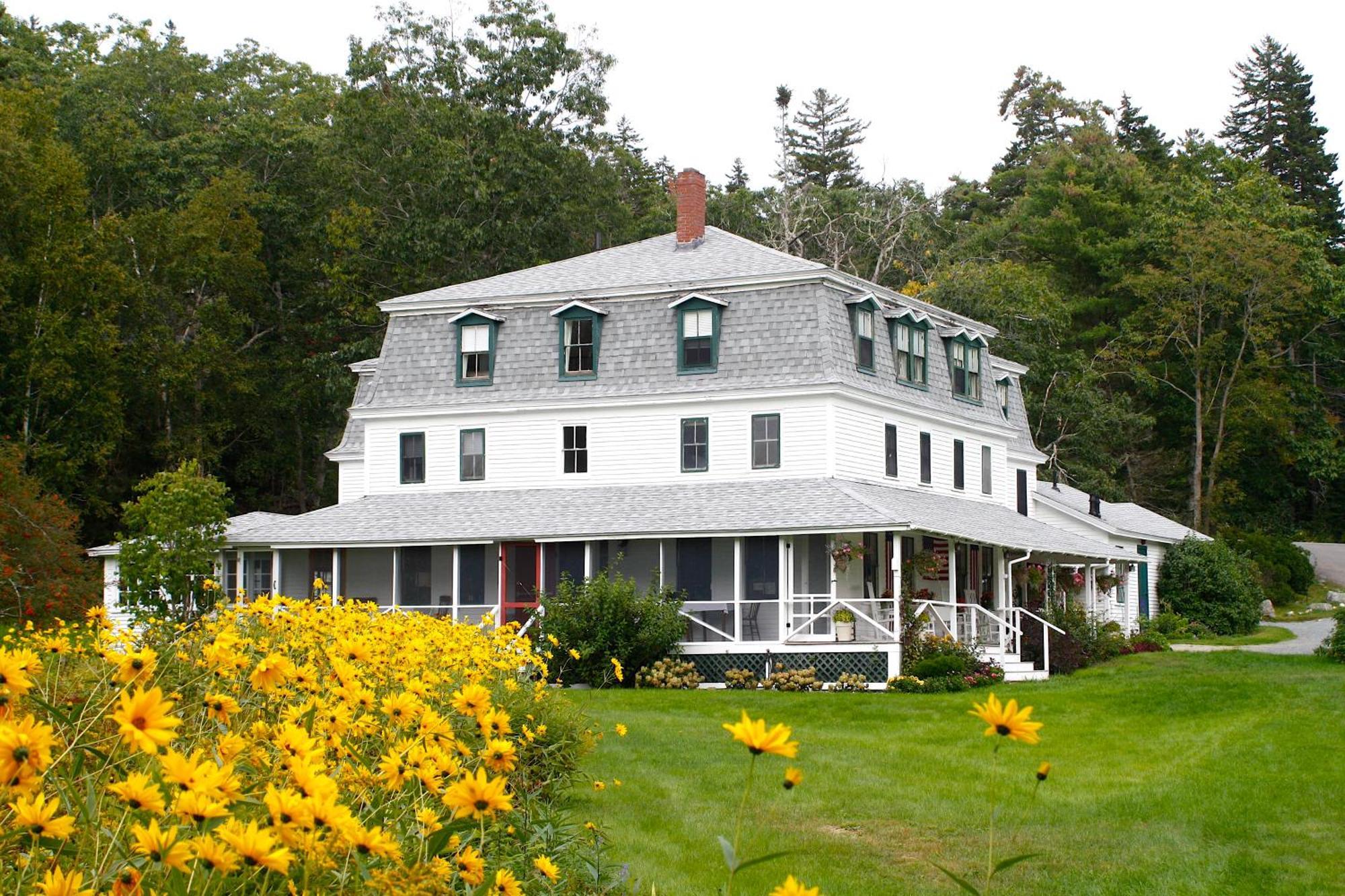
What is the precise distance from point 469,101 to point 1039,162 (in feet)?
97.6

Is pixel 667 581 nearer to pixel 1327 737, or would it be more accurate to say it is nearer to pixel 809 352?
pixel 809 352

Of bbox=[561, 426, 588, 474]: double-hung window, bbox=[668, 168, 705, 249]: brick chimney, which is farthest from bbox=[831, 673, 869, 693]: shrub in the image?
bbox=[668, 168, 705, 249]: brick chimney

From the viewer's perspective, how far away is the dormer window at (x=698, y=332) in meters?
31.3

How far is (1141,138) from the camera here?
6881 centimetres

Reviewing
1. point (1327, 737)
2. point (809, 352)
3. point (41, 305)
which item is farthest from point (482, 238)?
point (1327, 737)

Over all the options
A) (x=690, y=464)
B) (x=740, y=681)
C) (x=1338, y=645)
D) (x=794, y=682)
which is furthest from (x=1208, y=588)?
(x=740, y=681)

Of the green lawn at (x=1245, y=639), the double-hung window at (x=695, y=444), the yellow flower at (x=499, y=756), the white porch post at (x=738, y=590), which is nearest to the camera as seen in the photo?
the yellow flower at (x=499, y=756)

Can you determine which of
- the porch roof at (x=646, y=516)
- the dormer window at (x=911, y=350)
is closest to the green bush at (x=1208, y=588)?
the porch roof at (x=646, y=516)

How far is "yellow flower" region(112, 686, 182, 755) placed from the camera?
3.36 meters

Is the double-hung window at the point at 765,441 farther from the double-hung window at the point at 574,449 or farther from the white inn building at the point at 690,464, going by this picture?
the double-hung window at the point at 574,449

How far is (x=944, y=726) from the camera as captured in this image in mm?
20312

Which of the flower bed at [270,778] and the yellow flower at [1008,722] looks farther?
the yellow flower at [1008,722]

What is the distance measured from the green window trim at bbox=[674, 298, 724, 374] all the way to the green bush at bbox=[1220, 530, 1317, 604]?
2524 cm

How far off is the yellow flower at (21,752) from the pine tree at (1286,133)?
68.0 m
